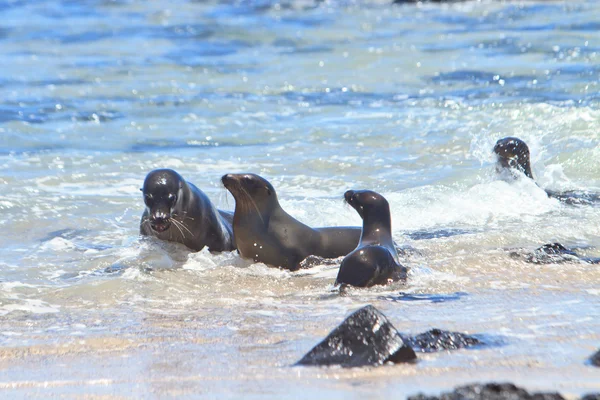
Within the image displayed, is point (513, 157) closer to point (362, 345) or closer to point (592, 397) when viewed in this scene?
point (362, 345)

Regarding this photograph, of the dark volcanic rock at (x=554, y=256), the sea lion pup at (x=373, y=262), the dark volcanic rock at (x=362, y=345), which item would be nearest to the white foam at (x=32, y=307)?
the sea lion pup at (x=373, y=262)

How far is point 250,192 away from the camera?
706 cm

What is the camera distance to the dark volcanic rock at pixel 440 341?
4145mm

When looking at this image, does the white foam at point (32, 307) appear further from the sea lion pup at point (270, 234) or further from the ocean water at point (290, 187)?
the sea lion pup at point (270, 234)

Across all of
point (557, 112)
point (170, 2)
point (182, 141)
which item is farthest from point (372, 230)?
point (170, 2)

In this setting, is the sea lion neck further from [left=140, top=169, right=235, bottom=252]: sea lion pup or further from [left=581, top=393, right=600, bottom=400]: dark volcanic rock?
[left=581, top=393, right=600, bottom=400]: dark volcanic rock

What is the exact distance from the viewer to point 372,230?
6.62 meters

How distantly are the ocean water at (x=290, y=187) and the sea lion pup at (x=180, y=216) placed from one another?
16cm

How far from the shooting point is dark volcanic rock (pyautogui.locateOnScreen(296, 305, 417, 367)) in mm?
3898

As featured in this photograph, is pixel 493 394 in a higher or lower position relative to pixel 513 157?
higher

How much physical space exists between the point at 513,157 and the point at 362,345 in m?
6.25

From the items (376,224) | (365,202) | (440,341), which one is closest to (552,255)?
(376,224)

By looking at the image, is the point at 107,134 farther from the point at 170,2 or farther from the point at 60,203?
the point at 170,2

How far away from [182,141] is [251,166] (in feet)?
6.49
